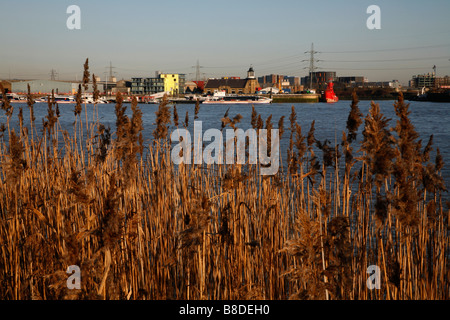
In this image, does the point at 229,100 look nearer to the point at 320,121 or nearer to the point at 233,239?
the point at 320,121

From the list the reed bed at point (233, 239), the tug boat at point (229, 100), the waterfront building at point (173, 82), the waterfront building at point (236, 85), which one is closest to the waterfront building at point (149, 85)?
the waterfront building at point (173, 82)

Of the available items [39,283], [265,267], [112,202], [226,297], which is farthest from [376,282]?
[39,283]

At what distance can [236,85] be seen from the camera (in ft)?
374

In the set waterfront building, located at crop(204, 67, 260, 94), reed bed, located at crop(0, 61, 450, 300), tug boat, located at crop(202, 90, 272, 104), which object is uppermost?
waterfront building, located at crop(204, 67, 260, 94)

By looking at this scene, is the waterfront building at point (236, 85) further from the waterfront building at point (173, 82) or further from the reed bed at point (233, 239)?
the reed bed at point (233, 239)

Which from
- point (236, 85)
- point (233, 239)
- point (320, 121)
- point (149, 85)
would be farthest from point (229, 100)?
point (233, 239)

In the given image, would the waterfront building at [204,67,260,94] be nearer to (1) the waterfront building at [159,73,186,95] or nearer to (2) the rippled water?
(1) the waterfront building at [159,73,186,95]

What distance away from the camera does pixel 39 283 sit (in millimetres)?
3379

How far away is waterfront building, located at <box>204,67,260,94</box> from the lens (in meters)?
112

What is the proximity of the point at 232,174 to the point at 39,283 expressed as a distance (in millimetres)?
1777

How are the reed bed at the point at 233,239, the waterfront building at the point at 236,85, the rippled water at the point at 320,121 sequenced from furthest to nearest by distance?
1. the waterfront building at the point at 236,85
2. the rippled water at the point at 320,121
3. the reed bed at the point at 233,239

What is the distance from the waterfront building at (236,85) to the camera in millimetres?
111625

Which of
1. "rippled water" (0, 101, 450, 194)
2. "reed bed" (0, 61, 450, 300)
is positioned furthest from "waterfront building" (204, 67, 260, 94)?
"reed bed" (0, 61, 450, 300)
